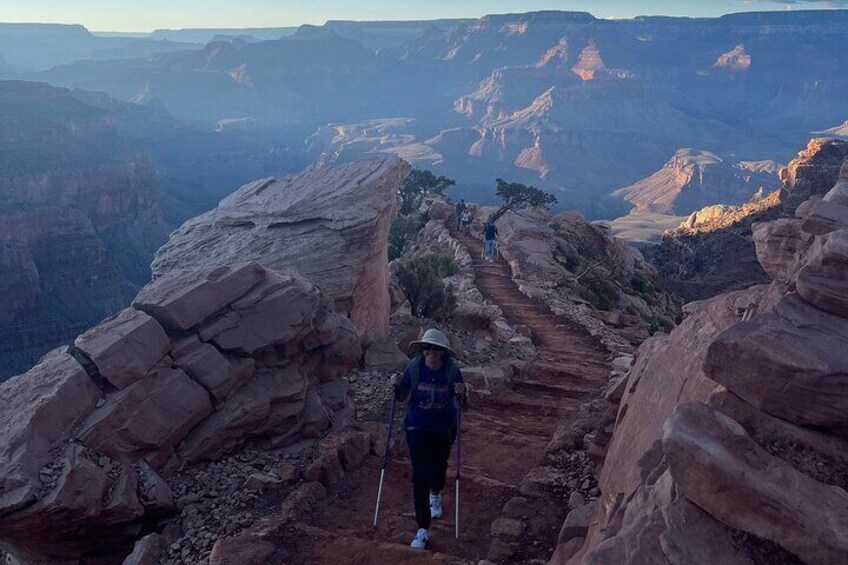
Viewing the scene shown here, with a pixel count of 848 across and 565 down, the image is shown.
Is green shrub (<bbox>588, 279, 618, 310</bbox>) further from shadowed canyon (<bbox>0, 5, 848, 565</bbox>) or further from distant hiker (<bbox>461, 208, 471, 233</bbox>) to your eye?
distant hiker (<bbox>461, 208, 471, 233</bbox>)

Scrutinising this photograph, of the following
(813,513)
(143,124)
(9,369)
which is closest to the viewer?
(813,513)

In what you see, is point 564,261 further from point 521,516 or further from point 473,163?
point 473,163

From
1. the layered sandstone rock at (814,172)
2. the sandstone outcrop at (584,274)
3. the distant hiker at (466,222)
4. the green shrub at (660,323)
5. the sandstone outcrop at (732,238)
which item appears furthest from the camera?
the layered sandstone rock at (814,172)

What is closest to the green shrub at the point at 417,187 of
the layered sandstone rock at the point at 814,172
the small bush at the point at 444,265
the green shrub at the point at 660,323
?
the layered sandstone rock at the point at 814,172

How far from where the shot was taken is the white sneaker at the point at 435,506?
308 inches

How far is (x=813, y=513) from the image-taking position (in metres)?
4.01

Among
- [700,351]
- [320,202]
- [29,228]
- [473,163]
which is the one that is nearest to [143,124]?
[473,163]

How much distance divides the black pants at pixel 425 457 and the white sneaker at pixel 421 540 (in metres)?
0.09

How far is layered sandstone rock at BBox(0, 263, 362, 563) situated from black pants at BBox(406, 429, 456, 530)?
297 centimetres

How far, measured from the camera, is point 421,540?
7.19m

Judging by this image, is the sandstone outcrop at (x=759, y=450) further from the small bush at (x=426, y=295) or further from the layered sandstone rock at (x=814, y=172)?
the layered sandstone rock at (x=814, y=172)

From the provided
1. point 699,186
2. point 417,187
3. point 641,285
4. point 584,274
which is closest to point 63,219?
point 417,187

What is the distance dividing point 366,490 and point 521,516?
201 cm

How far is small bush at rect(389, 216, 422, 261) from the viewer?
35.9 metres
